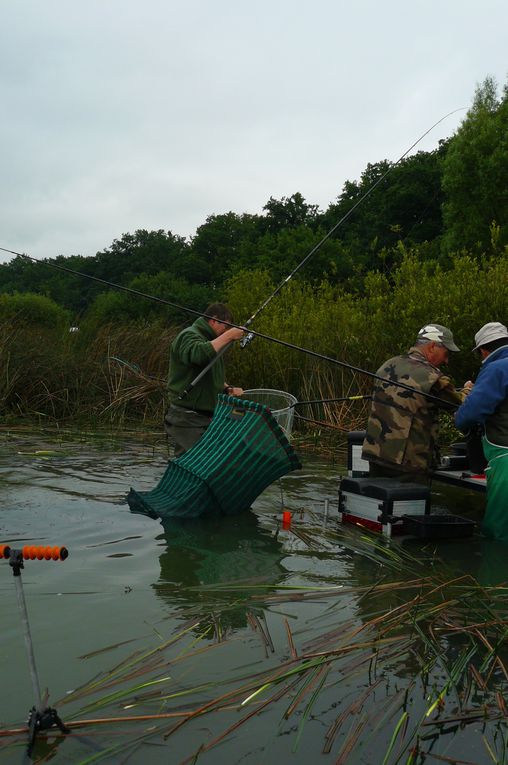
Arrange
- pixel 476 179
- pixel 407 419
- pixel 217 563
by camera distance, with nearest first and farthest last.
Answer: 1. pixel 217 563
2. pixel 407 419
3. pixel 476 179

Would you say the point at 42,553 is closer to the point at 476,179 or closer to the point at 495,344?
the point at 495,344

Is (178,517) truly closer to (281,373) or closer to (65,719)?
(65,719)

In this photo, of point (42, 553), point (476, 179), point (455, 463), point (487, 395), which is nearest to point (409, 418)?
point (487, 395)

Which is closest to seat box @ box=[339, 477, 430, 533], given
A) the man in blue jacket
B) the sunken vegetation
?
the man in blue jacket

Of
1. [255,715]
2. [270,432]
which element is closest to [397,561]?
[270,432]

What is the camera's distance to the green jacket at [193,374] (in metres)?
7.26

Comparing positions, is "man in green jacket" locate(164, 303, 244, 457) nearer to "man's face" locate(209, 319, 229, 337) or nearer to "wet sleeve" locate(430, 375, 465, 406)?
"man's face" locate(209, 319, 229, 337)

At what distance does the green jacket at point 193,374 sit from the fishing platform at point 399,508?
1.62 meters

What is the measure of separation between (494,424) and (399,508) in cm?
104

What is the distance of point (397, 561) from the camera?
5.35 m

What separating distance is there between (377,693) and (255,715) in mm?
542

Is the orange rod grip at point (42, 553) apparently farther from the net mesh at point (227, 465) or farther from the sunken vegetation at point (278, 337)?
the net mesh at point (227, 465)

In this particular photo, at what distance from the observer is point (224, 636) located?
3814mm

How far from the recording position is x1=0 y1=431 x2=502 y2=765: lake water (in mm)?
2854
